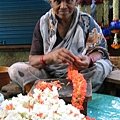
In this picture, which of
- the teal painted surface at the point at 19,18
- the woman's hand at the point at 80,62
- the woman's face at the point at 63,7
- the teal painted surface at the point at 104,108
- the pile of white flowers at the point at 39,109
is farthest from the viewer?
the teal painted surface at the point at 19,18

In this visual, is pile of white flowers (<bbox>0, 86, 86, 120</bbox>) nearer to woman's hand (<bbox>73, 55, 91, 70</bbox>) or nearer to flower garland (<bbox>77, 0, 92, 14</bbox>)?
woman's hand (<bbox>73, 55, 91, 70</bbox>)

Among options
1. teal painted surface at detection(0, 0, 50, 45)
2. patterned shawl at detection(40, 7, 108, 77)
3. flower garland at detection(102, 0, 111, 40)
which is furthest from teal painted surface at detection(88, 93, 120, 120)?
teal painted surface at detection(0, 0, 50, 45)

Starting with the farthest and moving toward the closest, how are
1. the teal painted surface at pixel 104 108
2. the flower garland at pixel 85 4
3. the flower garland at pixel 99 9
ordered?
the flower garland at pixel 99 9 < the flower garland at pixel 85 4 < the teal painted surface at pixel 104 108

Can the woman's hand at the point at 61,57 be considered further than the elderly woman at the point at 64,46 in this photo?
No

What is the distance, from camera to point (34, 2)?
4.53 metres

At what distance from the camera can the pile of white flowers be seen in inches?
36.1

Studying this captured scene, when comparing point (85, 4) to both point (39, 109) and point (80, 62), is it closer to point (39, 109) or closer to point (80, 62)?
point (80, 62)

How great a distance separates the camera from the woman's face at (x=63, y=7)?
216cm

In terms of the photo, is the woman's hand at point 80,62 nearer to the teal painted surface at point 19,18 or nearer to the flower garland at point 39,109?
the flower garland at point 39,109

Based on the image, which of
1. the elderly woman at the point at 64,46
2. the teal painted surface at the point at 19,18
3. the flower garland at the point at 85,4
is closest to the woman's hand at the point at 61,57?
the elderly woman at the point at 64,46

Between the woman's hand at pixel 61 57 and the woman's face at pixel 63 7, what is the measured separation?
0.33 m

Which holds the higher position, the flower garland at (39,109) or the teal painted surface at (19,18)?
the flower garland at (39,109)

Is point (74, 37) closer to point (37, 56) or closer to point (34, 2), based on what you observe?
point (37, 56)

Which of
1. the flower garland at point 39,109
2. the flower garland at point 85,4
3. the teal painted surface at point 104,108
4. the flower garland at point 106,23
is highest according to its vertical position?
the flower garland at point 85,4
